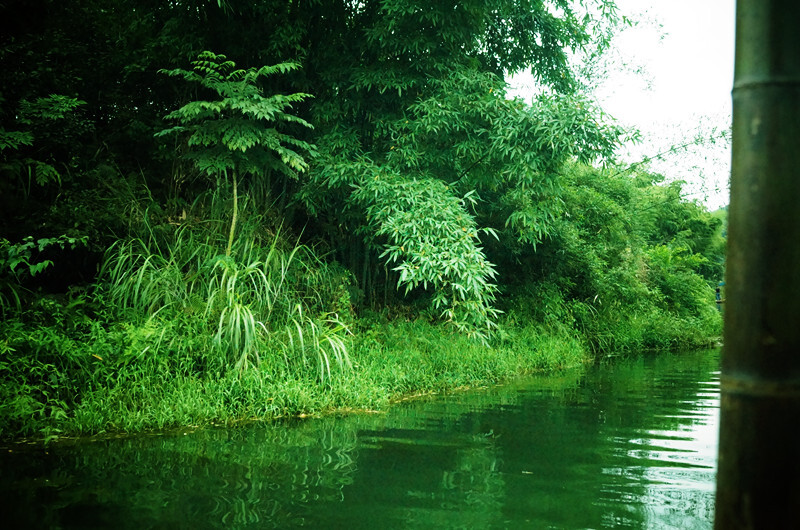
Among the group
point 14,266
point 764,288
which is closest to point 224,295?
point 14,266

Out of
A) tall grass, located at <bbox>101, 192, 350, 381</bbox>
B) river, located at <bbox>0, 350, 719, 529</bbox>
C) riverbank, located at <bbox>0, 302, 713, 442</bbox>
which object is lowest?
river, located at <bbox>0, 350, 719, 529</bbox>

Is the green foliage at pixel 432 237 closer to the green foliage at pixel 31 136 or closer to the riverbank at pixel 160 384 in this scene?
the riverbank at pixel 160 384

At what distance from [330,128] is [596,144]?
3.80m

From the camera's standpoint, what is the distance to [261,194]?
978 cm

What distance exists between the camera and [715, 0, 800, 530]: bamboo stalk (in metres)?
1.18

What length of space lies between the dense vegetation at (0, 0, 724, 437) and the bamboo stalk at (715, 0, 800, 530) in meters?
5.85

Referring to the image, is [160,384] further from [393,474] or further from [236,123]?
[236,123]

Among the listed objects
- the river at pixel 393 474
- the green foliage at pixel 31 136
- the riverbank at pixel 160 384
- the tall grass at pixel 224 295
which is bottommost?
the river at pixel 393 474

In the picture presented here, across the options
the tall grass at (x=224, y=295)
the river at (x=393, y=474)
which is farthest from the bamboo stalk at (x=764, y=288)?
the tall grass at (x=224, y=295)

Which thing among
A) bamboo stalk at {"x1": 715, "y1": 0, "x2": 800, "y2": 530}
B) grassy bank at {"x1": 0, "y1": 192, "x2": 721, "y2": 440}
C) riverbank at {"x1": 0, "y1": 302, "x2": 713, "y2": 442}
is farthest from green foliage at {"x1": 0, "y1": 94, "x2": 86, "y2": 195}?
bamboo stalk at {"x1": 715, "y1": 0, "x2": 800, "y2": 530}

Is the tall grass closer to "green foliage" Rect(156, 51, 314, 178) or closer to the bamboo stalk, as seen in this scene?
"green foliage" Rect(156, 51, 314, 178)

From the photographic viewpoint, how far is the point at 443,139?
9.80 m

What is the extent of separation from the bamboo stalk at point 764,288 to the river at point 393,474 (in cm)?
287

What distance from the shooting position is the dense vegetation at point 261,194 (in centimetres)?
693
